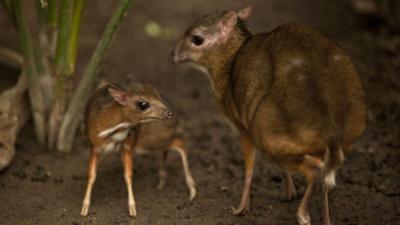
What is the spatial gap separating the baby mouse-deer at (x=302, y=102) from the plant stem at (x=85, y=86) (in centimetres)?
134

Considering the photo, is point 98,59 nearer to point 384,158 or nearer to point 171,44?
point 384,158

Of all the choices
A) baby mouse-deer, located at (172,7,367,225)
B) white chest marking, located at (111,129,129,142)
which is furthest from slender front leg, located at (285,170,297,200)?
white chest marking, located at (111,129,129,142)

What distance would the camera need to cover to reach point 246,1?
1177 cm

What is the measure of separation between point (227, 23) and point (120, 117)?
1257mm

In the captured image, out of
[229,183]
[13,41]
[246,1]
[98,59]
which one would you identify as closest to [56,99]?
[98,59]

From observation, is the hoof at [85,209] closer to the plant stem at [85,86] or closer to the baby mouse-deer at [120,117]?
the baby mouse-deer at [120,117]

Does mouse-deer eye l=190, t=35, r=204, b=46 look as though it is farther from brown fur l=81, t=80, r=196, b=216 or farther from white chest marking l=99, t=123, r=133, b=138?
white chest marking l=99, t=123, r=133, b=138

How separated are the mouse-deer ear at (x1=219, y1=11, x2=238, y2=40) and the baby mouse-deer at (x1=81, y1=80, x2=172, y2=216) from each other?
2.72 feet

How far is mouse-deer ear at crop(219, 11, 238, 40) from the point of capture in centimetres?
641

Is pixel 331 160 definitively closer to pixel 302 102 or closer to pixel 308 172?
pixel 308 172

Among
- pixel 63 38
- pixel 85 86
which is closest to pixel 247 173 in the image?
pixel 85 86

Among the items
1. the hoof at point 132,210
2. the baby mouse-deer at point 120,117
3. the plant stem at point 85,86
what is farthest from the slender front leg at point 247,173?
the plant stem at point 85,86

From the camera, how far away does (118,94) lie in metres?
6.09

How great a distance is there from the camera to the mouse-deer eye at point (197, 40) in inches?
258
